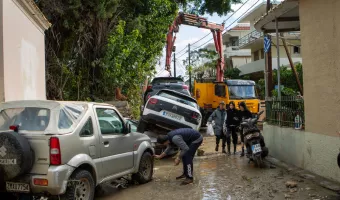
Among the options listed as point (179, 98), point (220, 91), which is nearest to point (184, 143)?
point (179, 98)

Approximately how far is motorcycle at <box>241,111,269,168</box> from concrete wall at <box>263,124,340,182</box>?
1.81ft

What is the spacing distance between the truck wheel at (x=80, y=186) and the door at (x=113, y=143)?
0.49 m

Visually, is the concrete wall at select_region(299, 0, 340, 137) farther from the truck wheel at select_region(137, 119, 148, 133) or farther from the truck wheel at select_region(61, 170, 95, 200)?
the truck wheel at select_region(137, 119, 148, 133)

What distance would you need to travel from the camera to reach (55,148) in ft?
15.7

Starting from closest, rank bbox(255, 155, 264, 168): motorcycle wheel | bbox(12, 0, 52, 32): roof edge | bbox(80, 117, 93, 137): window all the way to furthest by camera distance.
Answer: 1. bbox(80, 117, 93, 137): window
2. bbox(12, 0, 52, 32): roof edge
3. bbox(255, 155, 264, 168): motorcycle wheel

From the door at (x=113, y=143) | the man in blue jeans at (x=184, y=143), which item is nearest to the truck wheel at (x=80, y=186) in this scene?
the door at (x=113, y=143)

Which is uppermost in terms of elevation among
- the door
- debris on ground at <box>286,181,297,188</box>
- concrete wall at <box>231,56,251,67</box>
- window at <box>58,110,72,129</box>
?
concrete wall at <box>231,56,251,67</box>

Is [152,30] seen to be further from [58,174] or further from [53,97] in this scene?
[58,174]

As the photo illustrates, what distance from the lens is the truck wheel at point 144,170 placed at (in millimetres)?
7362

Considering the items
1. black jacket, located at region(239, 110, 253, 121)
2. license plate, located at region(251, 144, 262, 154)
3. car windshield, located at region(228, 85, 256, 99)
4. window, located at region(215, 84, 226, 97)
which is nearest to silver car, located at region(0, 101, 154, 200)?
license plate, located at region(251, 144, 262, 154)

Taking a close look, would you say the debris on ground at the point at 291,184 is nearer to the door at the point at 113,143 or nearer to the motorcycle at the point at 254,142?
the motorcycle at the point at 254,142

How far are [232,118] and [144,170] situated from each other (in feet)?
13.9

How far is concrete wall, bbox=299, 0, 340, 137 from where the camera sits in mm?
6422

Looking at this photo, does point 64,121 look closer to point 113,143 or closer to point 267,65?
point 113,143
